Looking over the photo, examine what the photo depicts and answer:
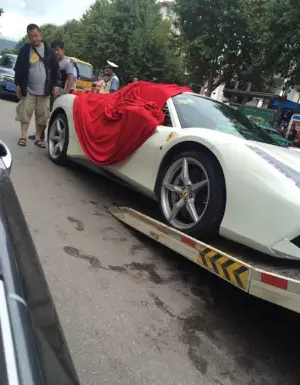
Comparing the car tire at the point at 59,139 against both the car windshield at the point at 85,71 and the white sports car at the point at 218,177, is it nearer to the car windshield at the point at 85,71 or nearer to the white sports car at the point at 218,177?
the white sports car at the point at 218,177

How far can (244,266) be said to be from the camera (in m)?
2.52

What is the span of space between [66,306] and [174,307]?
29.2 inches

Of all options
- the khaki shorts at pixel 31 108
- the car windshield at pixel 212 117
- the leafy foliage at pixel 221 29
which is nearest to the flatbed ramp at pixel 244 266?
the car windshield at pixel 212 117

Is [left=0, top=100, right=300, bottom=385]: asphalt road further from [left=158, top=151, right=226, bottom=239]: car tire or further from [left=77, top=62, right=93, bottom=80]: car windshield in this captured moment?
[left=77, top=62, right=93, bottom=80]: car windshield

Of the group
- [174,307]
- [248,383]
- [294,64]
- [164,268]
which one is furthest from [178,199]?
[294,64]

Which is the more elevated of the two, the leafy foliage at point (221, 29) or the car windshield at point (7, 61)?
the leafy foliage at point (221, 29)

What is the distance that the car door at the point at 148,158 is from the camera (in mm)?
3887

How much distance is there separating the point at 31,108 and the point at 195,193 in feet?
13.9

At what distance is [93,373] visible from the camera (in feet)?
6.88

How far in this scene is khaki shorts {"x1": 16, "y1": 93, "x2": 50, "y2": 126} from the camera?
6645 mm

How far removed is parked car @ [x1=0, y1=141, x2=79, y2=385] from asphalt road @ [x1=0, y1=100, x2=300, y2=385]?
1002 millimetres

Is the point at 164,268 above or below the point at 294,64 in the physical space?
below

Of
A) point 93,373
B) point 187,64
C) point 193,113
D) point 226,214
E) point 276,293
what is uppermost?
point 187,64

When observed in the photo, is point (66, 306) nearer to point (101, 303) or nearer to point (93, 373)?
point (101, 303)
